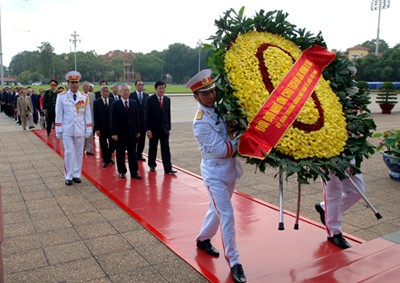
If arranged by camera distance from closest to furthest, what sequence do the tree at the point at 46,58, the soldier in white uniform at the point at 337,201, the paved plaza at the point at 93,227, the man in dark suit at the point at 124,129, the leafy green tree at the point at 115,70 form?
the paved plaza at the point at 93,227 → the soldier in white uniform at the point at 337,201 → the man in dark suit at the point at 124,129 → the tree at the point at 46,58 → the leafy green tree at the point at 115,70

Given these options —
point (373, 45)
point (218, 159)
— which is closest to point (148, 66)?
point (373, 45)

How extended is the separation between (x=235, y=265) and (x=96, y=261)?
1340 millimetres

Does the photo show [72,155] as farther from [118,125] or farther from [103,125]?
[103,125]

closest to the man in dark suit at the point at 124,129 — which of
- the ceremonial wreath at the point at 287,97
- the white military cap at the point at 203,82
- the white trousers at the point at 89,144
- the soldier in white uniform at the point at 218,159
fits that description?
the white trousers at the point at 89,144

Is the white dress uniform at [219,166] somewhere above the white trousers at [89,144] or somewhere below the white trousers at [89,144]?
above

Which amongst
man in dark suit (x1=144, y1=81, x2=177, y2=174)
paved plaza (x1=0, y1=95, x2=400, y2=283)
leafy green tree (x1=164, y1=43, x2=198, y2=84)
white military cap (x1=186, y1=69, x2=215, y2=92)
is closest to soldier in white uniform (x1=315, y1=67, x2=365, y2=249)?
paved plaza (x1=0, y1=95, x2=400, y2=283)

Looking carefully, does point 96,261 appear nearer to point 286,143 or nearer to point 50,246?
point 50,246

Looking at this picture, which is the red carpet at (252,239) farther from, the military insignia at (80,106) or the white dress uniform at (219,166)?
the military insignia at (80,106)

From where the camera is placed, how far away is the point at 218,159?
10.6ft

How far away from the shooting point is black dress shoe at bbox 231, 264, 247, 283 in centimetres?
310

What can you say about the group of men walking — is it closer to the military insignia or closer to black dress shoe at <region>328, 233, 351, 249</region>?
the military insignia

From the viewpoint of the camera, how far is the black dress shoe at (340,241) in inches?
148

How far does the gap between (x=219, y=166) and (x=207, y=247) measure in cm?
98

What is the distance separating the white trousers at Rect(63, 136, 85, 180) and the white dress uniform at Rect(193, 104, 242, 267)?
12.7ft
